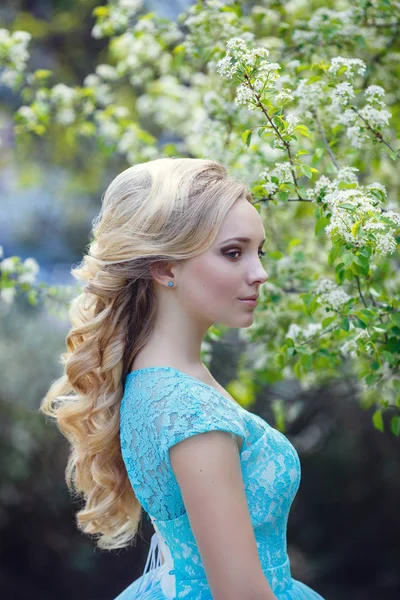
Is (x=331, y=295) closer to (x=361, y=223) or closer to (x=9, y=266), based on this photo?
(x=361, y=223)

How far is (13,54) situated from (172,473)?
2203mm

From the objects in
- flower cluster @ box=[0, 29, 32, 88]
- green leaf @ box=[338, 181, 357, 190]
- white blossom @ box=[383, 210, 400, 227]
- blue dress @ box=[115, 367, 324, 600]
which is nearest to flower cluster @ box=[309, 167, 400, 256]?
white blossom @ box=[383, 210, 400, 227]

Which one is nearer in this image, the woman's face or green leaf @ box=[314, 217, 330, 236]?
the woman's face

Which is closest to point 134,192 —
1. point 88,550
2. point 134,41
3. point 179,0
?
point 134,41

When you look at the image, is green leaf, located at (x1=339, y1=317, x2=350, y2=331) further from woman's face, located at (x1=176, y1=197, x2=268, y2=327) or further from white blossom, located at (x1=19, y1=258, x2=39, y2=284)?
white blossom, located at (x1=19, y1=258, x2=39, y2=284)

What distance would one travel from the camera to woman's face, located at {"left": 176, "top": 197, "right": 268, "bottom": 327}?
176 cm

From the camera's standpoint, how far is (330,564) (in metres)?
6.18

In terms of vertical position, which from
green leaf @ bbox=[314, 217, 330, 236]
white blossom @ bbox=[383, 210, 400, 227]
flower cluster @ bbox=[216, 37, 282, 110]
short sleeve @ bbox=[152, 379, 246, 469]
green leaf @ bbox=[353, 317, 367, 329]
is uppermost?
flower cluster @ bbox=[216, 37, 282, 110]

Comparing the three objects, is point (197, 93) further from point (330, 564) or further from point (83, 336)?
point (330, 564)

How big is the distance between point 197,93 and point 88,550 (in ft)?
12.2

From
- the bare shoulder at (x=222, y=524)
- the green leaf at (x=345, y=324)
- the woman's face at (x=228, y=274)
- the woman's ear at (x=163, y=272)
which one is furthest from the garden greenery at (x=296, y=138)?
the bare shoulder at (x=222, y=524)

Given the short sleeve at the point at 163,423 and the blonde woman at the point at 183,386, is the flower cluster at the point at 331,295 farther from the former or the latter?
the short sleeve at the point at 163,423

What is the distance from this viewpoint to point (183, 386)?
5.59 feet

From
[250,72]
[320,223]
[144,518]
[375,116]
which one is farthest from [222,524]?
[144,518]
